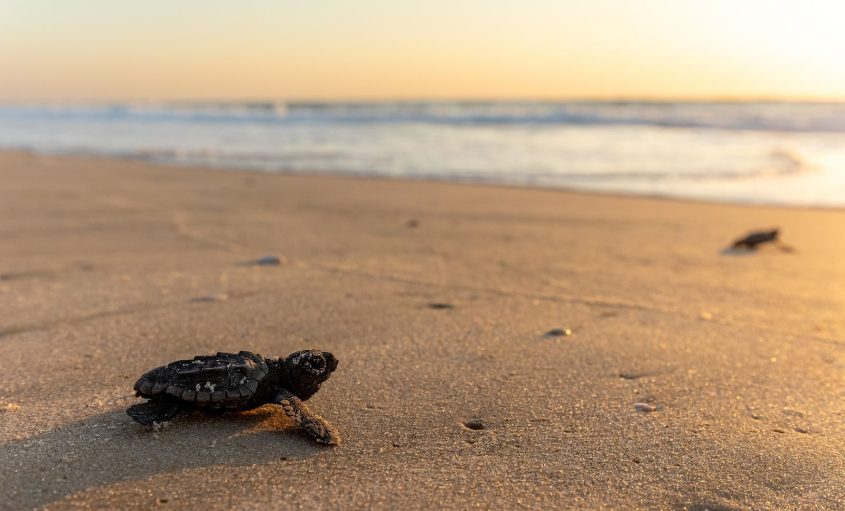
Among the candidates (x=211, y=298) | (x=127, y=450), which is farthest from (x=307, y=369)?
(x=211, y=298)

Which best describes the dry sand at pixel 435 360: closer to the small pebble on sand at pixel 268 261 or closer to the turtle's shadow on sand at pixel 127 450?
the turtle's shadow on sand at pixel 127 450

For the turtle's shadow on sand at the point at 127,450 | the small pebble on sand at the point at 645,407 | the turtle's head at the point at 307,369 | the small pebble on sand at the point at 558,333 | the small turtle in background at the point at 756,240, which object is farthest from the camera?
the small turtle in background at the point at 756,240

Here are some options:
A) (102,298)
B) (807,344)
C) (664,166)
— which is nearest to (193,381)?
(102,298)

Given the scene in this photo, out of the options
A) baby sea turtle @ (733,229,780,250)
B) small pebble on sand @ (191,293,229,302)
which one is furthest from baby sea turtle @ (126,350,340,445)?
baby sea turtle @ (733,229,780,250)

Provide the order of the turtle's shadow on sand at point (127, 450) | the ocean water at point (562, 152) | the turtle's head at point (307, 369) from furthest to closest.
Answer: the ocean water at point (562, 152) < the turtle's head at point (307, 369) < the turtle's shadow on sand at point (127, 450)

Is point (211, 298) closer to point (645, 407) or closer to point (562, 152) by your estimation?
point (645, 407)

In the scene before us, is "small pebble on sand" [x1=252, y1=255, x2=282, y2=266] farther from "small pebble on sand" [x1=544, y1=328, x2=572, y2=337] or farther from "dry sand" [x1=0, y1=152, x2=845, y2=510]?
"small pebble on sand" [x1=544, y1=328, x2=572, y2=337]

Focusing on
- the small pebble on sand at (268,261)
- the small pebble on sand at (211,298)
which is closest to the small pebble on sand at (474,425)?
the small pebble on sand at (211,298)
